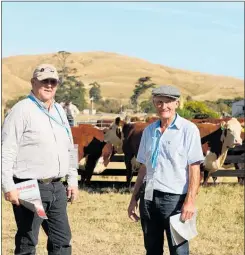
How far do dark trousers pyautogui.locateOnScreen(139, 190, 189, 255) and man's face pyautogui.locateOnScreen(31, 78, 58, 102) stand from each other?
3.75 feet

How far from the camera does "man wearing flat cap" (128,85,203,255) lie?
4.95 metres

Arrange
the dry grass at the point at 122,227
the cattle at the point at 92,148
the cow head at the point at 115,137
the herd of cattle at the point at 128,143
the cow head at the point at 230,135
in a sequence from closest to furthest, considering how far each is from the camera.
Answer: the dry grass at the point at 122,227 < the cow head at the point at 230,135 < the herd of cattle at the point at 128,143 < the cattle at the point at 92,148 < the cow head at the point at 115,137

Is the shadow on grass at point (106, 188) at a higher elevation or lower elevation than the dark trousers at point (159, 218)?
lower

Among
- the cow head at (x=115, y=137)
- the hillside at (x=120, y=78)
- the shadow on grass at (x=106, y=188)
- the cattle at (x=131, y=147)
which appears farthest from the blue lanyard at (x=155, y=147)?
the hillside at (x=120, y=78)

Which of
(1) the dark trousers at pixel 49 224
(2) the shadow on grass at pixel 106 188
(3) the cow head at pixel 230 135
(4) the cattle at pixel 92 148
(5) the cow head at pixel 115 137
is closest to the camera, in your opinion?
(1) the dark trousers at pixel 49 224

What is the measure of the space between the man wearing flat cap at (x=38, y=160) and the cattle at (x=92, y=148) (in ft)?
31.3

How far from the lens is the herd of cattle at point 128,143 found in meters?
14.4

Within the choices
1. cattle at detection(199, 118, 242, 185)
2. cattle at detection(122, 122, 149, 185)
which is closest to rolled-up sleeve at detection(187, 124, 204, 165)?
cattle at detection(122, 122, 149, 185)

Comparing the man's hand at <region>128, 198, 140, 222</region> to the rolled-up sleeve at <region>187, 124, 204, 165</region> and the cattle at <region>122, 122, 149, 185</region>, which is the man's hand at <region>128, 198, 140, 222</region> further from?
the cattle at <region>122, 122, 149, 185</region>

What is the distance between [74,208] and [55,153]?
6034mm

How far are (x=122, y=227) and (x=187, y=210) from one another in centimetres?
456

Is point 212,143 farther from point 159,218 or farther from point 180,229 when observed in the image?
point 180,229

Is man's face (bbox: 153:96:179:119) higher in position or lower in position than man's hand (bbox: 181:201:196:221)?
higher

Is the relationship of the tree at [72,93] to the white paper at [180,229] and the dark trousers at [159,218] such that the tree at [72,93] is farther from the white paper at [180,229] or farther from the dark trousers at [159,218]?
the white paper at [180,229]
